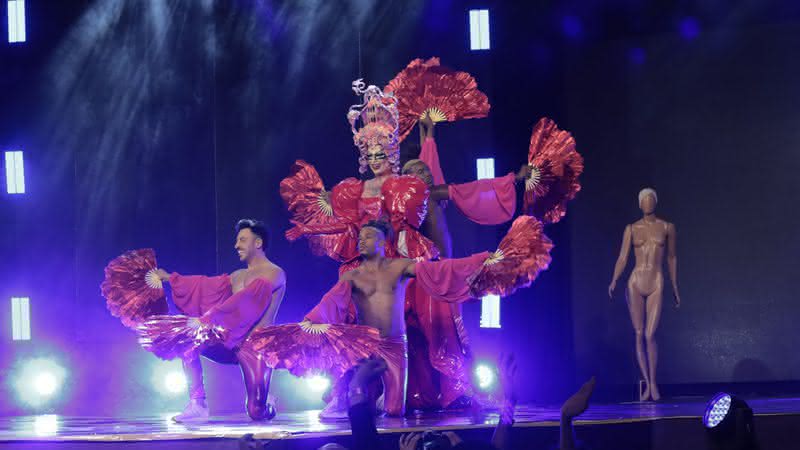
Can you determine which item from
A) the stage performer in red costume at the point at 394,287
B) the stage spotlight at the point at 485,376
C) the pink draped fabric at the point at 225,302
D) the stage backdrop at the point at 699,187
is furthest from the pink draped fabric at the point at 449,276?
the stage backdrop at the point at 699,187

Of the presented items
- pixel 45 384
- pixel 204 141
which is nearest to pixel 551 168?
pixel 204 141

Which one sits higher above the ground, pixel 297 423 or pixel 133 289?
pixel 133 289

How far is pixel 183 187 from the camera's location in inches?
340

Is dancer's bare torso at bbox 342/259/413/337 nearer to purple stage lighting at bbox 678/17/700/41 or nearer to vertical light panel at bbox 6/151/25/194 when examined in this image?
vertical light panel at bbox 6/151/25/194

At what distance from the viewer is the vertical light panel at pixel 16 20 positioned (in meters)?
8.76

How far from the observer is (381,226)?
22.6 ft

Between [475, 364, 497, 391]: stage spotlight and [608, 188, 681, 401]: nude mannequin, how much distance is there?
1.05 m

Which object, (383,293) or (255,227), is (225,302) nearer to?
(255,227)

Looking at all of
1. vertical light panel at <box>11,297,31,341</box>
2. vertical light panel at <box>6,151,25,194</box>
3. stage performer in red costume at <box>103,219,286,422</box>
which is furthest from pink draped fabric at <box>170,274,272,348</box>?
vertical light panel at <box>6,151,25,194</box>

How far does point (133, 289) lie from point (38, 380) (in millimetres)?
1776

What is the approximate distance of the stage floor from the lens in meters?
6.18

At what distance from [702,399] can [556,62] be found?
8.55ft

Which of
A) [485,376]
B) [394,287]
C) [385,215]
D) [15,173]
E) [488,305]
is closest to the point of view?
[394,287]

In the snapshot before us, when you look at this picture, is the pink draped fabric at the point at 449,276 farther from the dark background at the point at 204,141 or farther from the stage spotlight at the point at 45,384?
the stage spotlight at the point at 45,384
